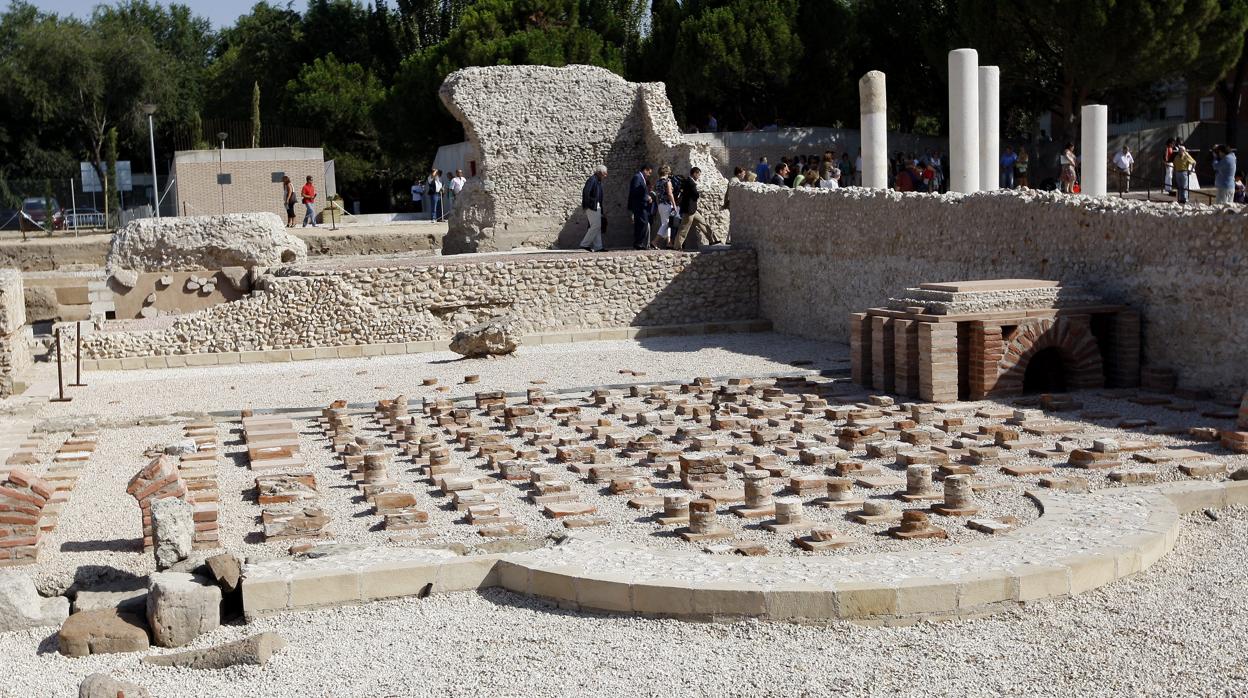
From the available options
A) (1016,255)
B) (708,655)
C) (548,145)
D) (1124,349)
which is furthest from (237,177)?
(708,655)

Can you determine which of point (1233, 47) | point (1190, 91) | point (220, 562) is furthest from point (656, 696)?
point (1190, 91)

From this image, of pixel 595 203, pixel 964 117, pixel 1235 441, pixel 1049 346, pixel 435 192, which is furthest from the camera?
pixel 435 192

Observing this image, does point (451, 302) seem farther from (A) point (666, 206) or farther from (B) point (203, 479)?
(B) point (203, 479)

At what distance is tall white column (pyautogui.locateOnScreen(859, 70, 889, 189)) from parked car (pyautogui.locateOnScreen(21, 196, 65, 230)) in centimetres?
2255

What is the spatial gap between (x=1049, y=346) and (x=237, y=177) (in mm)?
25255

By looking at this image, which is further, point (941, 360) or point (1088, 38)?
point (1088, 38)

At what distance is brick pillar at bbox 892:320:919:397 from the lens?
1250cm

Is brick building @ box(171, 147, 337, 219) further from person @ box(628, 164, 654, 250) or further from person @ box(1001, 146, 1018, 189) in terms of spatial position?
person @ box(1001, 146, 1018, 189)

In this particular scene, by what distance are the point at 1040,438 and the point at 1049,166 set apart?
23063mm

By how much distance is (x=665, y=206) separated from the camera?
20797mm

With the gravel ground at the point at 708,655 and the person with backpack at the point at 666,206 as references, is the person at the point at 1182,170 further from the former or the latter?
the gravel ground at the point at 708,655

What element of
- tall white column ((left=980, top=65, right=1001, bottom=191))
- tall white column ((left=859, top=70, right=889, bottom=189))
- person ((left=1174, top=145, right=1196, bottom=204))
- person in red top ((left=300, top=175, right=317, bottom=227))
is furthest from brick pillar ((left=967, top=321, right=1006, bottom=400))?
person in red top ((left=300, top=175, right=317, bottom=227))

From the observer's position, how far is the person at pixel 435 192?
1262 inches

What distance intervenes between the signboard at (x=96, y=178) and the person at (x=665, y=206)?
1953 cm
